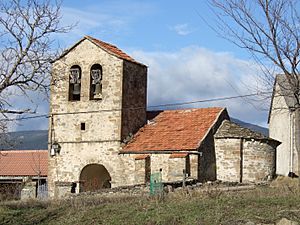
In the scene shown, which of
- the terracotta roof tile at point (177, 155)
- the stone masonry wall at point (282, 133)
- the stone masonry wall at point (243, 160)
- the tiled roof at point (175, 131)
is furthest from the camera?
the stone masonry wall at point (282, 133)

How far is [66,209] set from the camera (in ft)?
64.9

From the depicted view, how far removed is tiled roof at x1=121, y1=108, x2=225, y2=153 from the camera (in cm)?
3225

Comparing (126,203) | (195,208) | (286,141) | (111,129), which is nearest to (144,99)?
(111,129)

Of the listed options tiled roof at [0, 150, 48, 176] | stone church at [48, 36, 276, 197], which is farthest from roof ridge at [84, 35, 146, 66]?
tiled roof at [0, 150, 48, 176]

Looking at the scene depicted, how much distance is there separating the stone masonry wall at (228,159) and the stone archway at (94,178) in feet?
22.5

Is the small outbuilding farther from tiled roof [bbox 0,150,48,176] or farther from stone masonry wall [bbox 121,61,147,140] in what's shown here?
tiled roof [bbox 0,150,48,176]

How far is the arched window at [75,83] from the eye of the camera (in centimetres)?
3559

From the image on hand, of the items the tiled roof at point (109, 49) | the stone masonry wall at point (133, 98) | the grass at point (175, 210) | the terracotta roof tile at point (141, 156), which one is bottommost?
the grass at point (175, 210)

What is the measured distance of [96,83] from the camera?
116 feet

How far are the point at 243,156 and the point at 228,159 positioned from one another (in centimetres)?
83

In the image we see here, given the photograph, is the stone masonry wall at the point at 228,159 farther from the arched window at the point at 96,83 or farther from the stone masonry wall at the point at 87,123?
the arched window at the point at 96,83

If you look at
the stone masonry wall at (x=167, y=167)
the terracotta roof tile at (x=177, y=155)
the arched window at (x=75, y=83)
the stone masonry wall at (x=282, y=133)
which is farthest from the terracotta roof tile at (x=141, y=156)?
the stone masonry wall at (x=282, y=133)

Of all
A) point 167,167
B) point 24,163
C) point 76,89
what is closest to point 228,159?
point 167,167

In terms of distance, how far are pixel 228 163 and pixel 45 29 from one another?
14.0 metres
